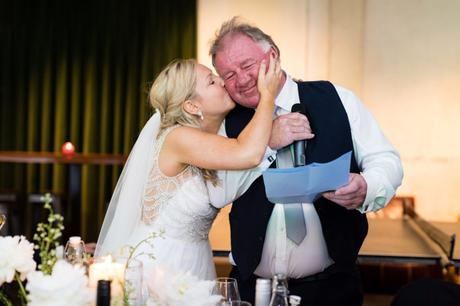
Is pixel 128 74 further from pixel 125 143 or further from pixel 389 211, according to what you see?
pixel 389 211

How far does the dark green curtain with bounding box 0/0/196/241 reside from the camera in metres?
8.88

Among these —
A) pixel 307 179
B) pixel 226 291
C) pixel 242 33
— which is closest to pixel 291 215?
pixel 307 179

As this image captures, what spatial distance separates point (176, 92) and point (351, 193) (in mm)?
903

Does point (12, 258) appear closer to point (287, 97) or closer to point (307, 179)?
point (307, 179)

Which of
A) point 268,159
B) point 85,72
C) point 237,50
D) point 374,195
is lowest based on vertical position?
point 374,195

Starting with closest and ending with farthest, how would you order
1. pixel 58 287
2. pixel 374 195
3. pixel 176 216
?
pixel 58 287 < pixel 374 195 < pixel 176 216

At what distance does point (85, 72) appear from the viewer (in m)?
9.04

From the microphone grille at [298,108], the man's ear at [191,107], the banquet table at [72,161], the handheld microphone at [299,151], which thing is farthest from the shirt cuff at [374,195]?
the banquet table at [72,161]

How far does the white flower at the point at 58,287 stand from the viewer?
1745mm

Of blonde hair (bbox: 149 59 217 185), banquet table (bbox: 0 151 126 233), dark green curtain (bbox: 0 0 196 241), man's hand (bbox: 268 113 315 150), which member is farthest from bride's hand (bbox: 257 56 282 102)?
dark green curtain (bbox: 0 0 196 241)

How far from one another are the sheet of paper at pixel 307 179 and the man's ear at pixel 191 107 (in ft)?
2.21

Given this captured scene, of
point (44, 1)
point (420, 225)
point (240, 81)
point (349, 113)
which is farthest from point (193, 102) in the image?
point (44, 1)

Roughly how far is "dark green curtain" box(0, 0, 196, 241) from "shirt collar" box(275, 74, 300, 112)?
215 inches

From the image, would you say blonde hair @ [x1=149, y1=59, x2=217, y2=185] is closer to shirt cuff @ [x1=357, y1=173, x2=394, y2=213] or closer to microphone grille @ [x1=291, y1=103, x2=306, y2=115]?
microphone grille @ [x1=291, y1=103, x2=306, y2=115]
